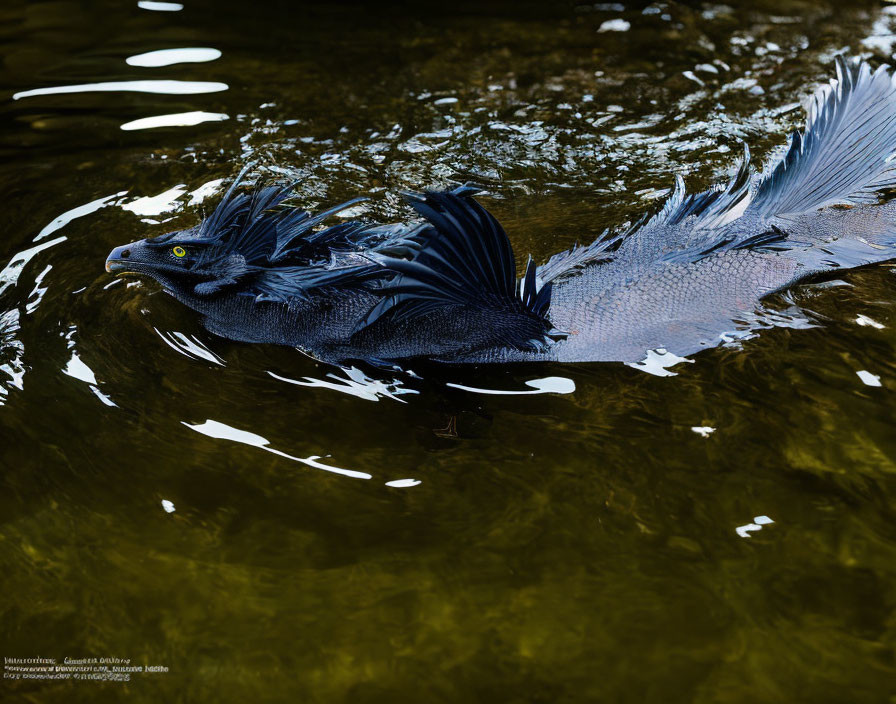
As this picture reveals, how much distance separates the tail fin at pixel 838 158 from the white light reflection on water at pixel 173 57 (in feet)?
12.9

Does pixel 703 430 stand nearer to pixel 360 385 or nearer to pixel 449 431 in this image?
pixel 449 431

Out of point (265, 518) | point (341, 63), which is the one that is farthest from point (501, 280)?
point (341, 63)

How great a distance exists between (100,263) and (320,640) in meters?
2.43

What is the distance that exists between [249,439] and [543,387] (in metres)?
1.11

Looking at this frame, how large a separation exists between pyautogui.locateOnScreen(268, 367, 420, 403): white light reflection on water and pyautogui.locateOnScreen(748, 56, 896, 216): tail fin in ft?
5.77

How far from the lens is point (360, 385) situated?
3.34m

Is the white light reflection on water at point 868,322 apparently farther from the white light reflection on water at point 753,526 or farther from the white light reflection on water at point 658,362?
the white light reflection on water at point 753,526

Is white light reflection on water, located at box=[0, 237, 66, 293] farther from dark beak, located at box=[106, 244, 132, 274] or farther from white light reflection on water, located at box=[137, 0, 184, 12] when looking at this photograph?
white light reflection on water, located at box=[137, 0, 184, 12]

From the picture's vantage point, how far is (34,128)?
517cm

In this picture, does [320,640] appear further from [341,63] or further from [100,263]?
[341,63]

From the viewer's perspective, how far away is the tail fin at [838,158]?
12.4ft

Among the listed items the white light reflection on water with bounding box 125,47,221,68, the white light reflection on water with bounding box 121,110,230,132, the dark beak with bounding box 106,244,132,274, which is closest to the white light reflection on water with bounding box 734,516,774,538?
the dark beak with bounding box 106,244,132,274

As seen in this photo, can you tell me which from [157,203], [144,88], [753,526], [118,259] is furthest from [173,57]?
[753,526]

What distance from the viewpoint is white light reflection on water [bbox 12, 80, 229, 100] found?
5.53m
